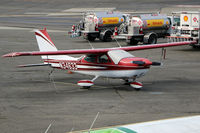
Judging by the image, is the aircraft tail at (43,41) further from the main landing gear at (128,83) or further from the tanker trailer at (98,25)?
the tanker trailer at (98,25)

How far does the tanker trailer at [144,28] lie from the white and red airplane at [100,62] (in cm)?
1393

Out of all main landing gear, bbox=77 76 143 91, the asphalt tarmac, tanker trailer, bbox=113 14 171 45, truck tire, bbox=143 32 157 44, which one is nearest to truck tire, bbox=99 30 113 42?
tanker trailer, bbox=113 14 171 45

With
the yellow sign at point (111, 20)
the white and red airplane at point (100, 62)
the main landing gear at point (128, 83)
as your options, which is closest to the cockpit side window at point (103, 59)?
the white and red airplane at point (100, 62)

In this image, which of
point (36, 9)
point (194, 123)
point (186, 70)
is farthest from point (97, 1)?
point (194, 123)

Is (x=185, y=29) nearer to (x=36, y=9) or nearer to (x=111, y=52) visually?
(x=111, y=52)

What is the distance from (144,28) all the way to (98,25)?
451 cm

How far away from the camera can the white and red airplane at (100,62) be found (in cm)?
1540

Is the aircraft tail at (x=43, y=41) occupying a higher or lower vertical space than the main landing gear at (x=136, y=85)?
higher

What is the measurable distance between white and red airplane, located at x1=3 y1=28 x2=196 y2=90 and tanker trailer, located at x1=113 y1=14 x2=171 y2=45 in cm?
1393

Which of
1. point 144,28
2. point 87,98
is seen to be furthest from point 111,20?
point 87,98

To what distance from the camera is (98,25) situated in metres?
34.5

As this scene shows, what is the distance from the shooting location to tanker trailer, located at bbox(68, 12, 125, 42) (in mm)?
34438

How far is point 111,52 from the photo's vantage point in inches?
645

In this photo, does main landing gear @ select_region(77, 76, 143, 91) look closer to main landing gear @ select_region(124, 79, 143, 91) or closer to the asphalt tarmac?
main landing gear @ select_region(124, 79, 143, 91)
